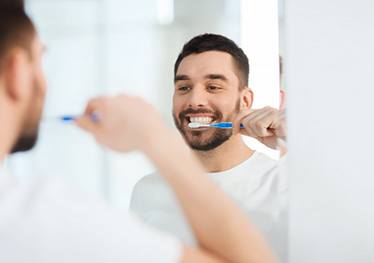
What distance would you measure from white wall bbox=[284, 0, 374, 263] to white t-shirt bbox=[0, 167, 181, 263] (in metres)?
0.48

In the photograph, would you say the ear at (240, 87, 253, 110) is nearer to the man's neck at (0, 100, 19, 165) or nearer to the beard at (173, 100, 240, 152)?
the beard at (173, 100, 240, 152)

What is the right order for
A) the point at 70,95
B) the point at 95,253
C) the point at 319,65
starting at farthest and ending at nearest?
the point at 319,65
the point at 70,95
the point at 95,253

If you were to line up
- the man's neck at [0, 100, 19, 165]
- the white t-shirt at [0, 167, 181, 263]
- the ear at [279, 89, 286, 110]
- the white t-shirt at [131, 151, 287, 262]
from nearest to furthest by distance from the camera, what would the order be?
the white t-shirt at [0, 167, 181, 263], the man's neck at [0, 100, 19, 165], the white t-shirt at [131, 151, 287, 262], the ear at [279, 89, 286, 110]

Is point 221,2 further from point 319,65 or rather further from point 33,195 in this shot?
point 33,195

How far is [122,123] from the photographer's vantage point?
933 mm

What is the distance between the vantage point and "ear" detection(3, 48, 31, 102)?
3.04 ft

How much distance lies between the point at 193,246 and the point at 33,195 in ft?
0.87

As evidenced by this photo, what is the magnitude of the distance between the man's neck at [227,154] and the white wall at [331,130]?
13 cm

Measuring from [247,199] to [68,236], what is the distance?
424 millimetres

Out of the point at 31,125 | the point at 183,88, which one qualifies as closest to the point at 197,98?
the point at 183,88

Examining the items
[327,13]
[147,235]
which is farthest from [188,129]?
[327,13]

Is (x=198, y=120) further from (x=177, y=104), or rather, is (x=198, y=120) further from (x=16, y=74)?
(x=16, y=74)

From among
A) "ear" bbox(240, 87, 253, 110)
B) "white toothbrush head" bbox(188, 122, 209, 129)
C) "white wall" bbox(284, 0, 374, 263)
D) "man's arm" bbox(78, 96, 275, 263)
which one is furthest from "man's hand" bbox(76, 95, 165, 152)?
"white wall" bbox(284, 0, 374, 263)

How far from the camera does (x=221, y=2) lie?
1120 mm
